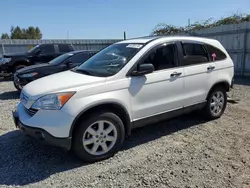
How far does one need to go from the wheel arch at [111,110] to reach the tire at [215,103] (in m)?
2.01

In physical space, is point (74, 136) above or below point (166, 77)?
below

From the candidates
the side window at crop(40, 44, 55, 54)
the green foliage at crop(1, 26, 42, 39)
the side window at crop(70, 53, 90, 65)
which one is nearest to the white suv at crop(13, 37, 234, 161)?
the side window at crop(70, 53, 90, 65)

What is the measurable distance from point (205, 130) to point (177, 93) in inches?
39.3

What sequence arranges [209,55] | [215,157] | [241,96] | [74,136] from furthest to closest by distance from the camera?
[241,96], [209,55], [215,157], [74,136]

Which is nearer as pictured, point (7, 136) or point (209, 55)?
point (7, 136)

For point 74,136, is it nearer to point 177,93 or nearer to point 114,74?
point 114,74

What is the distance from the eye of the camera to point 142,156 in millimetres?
3557

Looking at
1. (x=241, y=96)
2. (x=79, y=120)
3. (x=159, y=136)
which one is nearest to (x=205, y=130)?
(x=159, y=136)

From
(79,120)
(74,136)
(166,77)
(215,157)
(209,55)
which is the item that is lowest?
(215,157)

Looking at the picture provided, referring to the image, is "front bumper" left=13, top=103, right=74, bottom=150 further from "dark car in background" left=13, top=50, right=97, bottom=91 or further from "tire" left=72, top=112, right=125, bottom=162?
"dark car in background" left=13, top=50, right=97, bottom=91

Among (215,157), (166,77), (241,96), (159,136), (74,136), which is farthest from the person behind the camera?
(241,96)

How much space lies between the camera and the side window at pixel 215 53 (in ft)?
15.7

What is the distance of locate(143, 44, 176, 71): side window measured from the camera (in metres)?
3.93

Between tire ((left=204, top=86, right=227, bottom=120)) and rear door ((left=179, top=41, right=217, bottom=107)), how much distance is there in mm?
221
